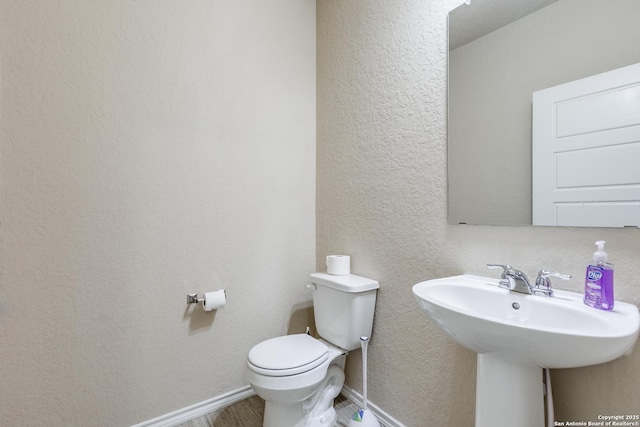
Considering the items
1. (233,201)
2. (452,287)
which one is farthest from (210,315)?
(452,287)

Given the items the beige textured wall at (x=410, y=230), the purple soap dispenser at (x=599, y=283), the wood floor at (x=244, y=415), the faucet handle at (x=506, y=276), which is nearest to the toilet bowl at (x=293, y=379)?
the wood floor at (x=244, y=415)

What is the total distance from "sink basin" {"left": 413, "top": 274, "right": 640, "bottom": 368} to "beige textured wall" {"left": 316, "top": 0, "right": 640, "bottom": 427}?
5.8 inches

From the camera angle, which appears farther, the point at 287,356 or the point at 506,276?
the point at 287,356

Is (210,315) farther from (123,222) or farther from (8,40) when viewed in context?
(8,40)

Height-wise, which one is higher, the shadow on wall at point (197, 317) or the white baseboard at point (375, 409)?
the shadow on wall at point (197, 317)

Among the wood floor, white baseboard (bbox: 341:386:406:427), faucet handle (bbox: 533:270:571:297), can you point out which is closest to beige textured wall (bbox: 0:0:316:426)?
the wood floor

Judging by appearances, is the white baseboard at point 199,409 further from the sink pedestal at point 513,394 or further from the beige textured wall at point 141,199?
the sink pedestal at point 513,394

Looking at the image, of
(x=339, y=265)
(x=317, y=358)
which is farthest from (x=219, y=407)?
(x=339, y=265)

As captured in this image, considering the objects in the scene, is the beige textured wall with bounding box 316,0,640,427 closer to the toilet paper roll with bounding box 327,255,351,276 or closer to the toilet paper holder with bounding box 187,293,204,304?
the toilet paper roll with bounding box 327,255,351,276

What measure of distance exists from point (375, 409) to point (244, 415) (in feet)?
2.36

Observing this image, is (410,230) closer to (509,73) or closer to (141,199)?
(509,73)

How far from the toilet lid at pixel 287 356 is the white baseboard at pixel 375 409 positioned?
1.50 ft

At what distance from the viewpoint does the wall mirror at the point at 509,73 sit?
36.6 inches

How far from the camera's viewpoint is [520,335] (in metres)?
0.74
